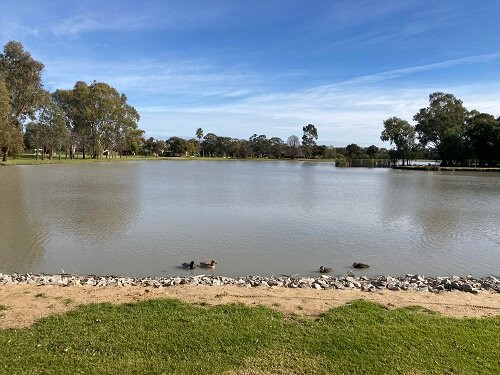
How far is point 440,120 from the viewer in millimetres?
96062

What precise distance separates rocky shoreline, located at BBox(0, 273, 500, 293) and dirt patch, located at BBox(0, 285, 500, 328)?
0.43m

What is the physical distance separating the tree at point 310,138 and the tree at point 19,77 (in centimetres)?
10886

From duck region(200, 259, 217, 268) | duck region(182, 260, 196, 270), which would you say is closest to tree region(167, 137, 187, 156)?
duck region(182, 260, 196, 270)

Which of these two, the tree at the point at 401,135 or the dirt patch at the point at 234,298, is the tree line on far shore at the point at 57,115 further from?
the tree at the point at 401,135

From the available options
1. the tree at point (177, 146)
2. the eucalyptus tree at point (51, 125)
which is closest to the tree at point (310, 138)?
the tree at point (177, 146)

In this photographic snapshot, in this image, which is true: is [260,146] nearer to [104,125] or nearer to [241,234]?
[104,125]

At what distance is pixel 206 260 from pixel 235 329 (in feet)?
21.4

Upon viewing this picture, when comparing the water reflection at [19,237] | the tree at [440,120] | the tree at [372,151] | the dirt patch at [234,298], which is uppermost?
the tree at [440,120]

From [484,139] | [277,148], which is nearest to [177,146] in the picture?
[277,148]

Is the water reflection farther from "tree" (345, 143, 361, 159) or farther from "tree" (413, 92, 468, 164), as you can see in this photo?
"tree" (345, 143, 361, 159)

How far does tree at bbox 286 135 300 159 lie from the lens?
155500mm

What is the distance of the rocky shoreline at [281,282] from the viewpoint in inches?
374

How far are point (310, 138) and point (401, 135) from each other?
58835 millimetres

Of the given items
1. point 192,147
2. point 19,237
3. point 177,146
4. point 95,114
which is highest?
point 95,114
